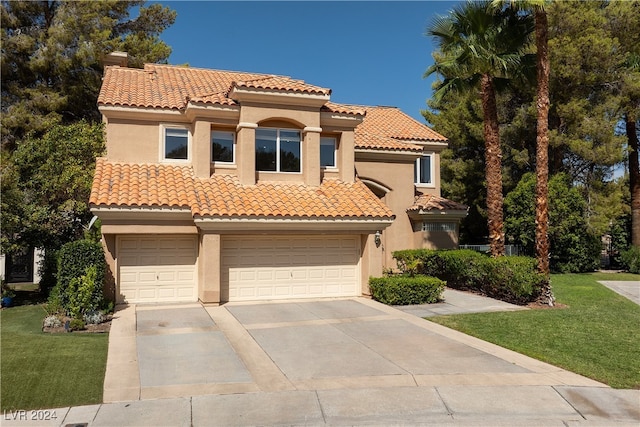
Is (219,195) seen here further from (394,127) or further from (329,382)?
(394,127)

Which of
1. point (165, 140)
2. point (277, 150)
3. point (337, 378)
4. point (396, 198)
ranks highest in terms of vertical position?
point (165, 140)

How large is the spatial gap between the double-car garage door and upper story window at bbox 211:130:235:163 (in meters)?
3.16

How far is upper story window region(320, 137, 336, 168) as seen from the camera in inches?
721

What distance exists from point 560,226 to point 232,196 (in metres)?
17.1

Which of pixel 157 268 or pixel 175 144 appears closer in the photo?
pixel 157 268

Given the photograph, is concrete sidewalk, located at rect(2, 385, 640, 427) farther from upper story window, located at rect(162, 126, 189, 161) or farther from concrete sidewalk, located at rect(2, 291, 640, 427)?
upper story window, located at rect(162, 126, 189, 161)

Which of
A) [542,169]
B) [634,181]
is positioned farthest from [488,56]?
[634,181]

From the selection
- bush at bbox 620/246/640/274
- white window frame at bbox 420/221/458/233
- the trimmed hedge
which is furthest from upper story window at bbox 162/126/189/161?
bush at bbox 620/246/640/274

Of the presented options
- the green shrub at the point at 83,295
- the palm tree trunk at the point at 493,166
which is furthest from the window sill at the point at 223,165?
the palm tree trunk at the point at 493,166

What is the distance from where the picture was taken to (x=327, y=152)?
1844cm

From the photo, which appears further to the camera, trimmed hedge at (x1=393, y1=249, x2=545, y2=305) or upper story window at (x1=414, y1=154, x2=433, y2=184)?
upper story window at (x1=414, y1=154, x2=433, y2=184)

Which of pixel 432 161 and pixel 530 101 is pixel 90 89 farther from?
pixel 530 101

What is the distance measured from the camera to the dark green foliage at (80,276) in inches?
492

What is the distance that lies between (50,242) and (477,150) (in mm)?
26880
